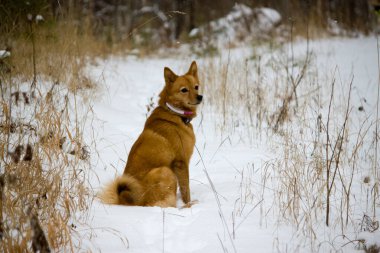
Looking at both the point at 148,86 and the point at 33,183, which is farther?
A: the point at 148,86

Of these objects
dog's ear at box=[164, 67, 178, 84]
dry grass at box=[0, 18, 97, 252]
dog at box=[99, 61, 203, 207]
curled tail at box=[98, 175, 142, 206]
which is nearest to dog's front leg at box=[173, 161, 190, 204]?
dog at box=[99, 61, 203, 207]

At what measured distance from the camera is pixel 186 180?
317 centimetres

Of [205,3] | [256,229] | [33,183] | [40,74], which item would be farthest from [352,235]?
[205,3]

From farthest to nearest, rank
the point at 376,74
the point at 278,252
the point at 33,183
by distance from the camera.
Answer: the point at 376,74, the point at 33,183, the point at 278,252

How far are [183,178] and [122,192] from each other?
616mm

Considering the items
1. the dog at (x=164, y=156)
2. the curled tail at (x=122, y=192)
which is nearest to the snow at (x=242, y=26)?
the dog at (x=164, y=156)

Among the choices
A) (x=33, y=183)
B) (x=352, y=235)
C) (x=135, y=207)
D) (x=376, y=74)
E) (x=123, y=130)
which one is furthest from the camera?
(x=376, y=74)

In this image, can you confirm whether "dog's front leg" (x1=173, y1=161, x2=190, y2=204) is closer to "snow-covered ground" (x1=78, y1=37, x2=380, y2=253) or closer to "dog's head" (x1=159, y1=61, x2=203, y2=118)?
"snow-covered ground" (x1=78, y1=37, x2=380, y2=253)

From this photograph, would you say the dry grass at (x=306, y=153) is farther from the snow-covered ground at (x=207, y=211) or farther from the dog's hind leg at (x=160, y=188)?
the dog's hind leg at (x=160, y=188)

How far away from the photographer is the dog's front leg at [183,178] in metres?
3.15

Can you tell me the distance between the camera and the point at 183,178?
319 centimetres

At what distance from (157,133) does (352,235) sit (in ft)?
5.88

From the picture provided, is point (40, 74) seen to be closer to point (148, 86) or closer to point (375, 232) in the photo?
point (148, 86)

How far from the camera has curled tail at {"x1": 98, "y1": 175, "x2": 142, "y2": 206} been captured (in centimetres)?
277
